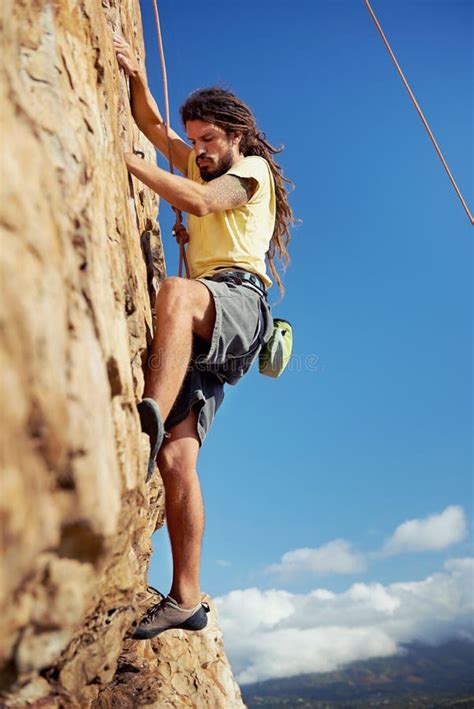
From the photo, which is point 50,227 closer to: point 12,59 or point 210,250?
point 12,59

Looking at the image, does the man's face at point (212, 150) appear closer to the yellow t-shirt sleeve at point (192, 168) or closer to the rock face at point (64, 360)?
the yellow t-shirt sleeve at point (192, 168)

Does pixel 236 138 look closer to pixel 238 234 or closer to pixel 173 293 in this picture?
pixel 238 234

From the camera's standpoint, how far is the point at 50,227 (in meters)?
2.84

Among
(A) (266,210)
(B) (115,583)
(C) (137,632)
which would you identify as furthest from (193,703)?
(A) (266,210)

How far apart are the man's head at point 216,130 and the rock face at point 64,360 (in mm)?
1207

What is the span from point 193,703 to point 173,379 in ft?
12.7

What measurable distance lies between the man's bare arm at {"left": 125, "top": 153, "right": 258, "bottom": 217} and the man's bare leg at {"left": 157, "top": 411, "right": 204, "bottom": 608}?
1.78m

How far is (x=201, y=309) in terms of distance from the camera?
4.95m

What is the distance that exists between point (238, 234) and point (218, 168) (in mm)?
843

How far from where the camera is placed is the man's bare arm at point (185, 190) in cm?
503

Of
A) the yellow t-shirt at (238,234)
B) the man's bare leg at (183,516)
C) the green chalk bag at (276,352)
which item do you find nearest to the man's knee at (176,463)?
the man's bare leg at (183,516)

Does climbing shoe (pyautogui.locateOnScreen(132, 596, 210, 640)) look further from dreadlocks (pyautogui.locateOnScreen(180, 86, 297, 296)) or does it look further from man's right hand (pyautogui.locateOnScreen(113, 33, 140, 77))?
man's right hand (pyautogui.locateOnScreen(113, 33, 140, 77))

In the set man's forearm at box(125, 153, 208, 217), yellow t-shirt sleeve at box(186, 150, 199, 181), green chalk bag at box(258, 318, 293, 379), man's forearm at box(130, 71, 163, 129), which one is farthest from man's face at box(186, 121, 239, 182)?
green chalk bag at box(258, 318, 293, 379)

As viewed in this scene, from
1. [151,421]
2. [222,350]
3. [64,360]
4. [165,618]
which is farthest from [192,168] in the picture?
[64,360]
